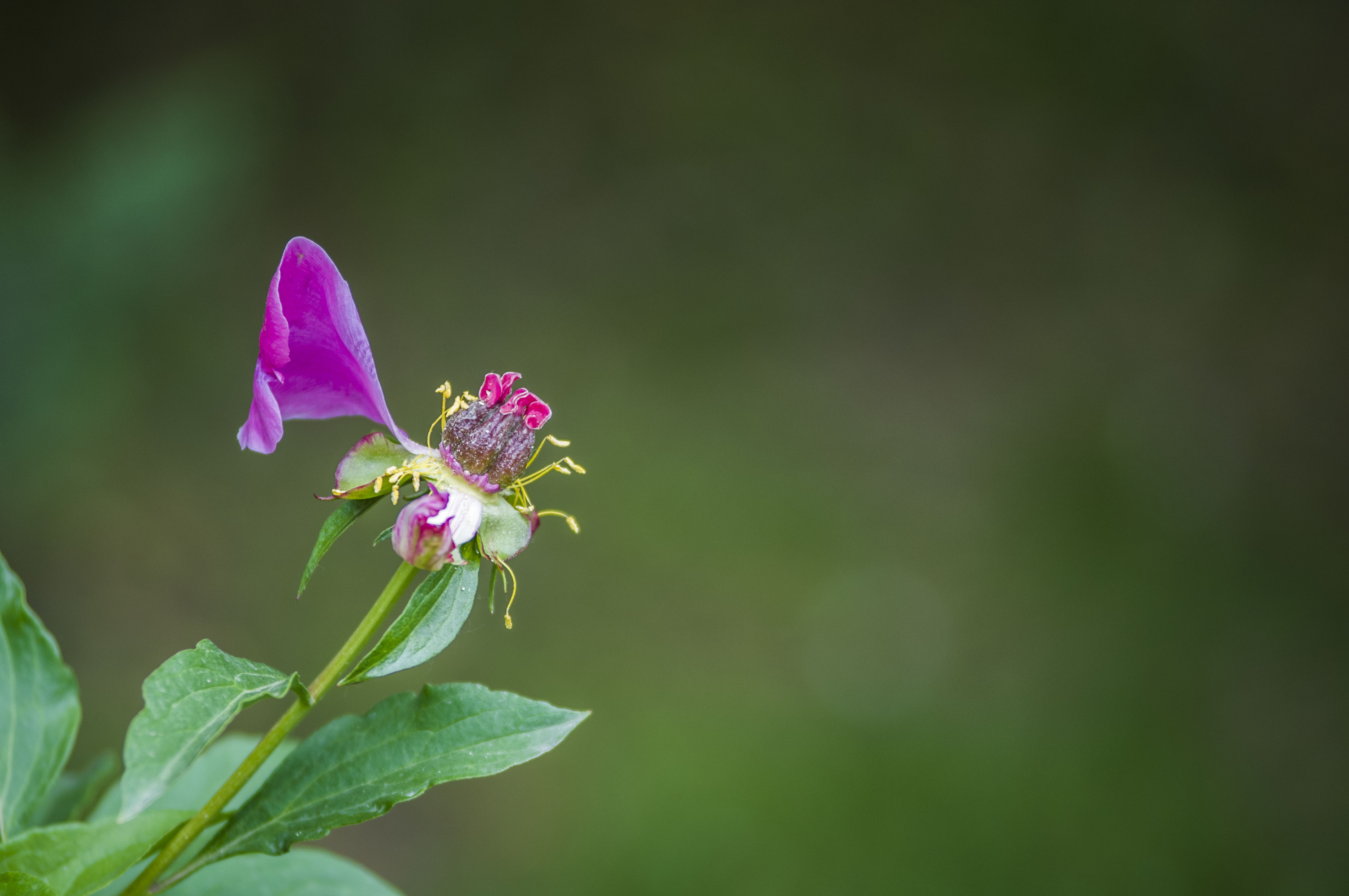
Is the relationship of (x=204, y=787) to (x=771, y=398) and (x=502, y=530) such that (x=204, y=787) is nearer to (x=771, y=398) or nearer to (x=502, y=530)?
(x=502, y=530)

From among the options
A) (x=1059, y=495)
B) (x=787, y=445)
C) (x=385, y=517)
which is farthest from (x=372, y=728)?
(x=1059, y=495)

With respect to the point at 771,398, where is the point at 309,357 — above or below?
below

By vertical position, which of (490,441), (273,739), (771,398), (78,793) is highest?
(771,398)

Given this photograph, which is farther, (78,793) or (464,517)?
(78,793)

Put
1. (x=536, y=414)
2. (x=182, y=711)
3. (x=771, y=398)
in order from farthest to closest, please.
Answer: (x=771, y=398) → (x=536, y=414) → (x=182, y=711)

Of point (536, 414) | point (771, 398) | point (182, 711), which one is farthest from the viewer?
point (771, 398)

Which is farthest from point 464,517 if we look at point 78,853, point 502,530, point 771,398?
point 771,398
